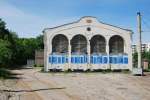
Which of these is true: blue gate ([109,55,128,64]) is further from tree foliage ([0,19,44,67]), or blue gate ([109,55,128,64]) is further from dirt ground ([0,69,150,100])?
tree foliage ([0,19,44,67])

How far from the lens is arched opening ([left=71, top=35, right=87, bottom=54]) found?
57312mm

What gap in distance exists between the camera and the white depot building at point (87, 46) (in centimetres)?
5606

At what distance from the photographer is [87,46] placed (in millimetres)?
57469

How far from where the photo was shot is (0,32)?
81125 mm

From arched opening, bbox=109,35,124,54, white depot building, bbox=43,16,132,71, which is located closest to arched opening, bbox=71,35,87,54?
white depot building, bbox=43,16,132,71

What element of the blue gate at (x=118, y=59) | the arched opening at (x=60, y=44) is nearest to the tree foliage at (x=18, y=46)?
the arched opening at (x=60, y=44)

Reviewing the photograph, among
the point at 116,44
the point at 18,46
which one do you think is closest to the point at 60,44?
the point at 116,44

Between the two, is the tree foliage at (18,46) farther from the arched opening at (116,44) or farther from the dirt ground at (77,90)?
the dirt ground at (77,90)

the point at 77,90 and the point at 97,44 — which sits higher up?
the point at 97,44

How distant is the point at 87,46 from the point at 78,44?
171 centimetres

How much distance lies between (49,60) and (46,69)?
172 cm

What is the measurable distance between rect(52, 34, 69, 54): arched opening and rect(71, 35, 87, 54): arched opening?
133cm

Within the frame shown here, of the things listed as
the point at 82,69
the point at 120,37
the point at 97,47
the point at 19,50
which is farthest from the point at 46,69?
the point at 19,50

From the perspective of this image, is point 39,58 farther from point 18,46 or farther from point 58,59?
point 58,59
